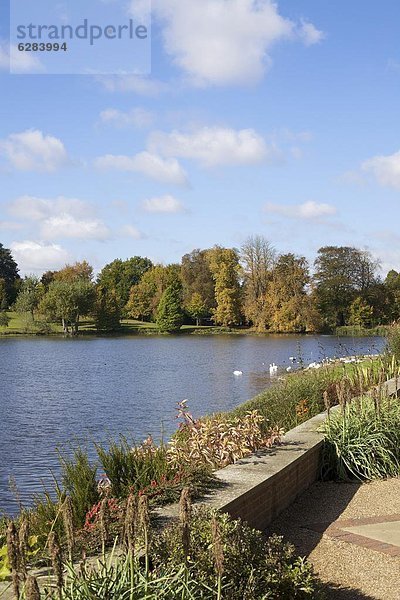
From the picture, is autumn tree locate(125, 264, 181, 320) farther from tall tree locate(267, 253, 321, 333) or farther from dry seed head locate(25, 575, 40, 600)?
dry seed head locate(25, 575, 40, 600)

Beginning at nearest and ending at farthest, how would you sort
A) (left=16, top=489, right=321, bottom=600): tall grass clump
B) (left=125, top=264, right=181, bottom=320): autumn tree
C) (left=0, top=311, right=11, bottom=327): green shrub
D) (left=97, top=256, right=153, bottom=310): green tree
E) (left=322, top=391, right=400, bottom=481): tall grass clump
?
(left=16, top=489, right=321, bottom=600): tall grass clump
(left=322, top=391, right=400, bottom=481): tall grass clump
(left=0, top=311, right=11, bottom=327): green shrub
(left=125, top=264, right=181, bottom=320): autumn tree
(left=97, top=256, right=153, bottom=310): green tree

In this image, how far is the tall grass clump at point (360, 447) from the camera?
654 centimetres

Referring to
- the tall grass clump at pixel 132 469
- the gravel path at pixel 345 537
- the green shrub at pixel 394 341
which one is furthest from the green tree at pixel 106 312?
the tall grass clump at pixel 132 469

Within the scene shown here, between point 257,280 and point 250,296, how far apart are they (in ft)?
5.77

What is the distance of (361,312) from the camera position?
63094 mm

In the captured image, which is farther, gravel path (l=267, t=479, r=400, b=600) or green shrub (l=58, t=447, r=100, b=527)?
green shrub (l=58, t=447, r=100, b=527)

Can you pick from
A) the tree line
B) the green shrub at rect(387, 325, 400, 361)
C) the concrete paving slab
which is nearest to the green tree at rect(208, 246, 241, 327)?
the tree line

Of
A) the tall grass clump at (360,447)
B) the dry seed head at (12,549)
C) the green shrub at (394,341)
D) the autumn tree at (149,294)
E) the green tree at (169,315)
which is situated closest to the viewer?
the dry seed head at (12,549)

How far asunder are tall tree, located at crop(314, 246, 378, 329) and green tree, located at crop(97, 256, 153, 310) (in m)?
26.1

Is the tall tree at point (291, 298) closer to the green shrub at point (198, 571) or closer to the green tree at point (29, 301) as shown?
the green tree at point (29, 301)

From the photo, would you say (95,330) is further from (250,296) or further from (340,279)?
(340,279)

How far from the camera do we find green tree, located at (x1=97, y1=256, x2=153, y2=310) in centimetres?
8325

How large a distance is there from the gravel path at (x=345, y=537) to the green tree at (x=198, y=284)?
61911 mm

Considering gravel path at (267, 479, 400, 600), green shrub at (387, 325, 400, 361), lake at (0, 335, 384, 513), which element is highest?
green shrub at (387, 325, 400, 361)
